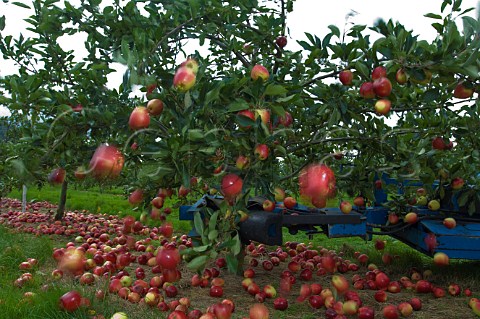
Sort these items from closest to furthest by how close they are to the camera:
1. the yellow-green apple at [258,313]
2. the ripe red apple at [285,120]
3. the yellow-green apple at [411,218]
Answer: the ripe red apple at [285,120], the yellow-green apple at [258,313], the yellow-green apple at [411,218]

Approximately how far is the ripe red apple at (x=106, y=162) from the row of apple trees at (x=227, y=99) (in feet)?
0.37

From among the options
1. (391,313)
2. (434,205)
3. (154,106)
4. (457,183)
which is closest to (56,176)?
(154,106)

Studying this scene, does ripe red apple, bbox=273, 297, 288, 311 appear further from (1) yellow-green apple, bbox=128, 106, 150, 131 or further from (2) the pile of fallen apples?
(1) yellow-green apple, bbox=128, 106, 150, 131

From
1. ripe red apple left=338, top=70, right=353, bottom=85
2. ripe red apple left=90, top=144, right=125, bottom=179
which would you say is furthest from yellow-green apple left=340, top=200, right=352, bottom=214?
ripe red apple left=90, top=144, right=125, bottom=179

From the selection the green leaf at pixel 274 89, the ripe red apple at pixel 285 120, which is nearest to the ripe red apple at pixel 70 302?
the ripe red apple at pixel 285 120

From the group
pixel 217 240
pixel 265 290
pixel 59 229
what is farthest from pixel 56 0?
pixel 59 229

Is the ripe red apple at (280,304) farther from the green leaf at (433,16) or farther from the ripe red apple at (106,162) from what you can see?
the green leaf at (433,16)

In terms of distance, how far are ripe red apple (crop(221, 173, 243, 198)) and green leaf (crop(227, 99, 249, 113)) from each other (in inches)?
14.5

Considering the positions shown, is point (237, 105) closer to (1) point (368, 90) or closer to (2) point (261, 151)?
(2) point (261, 151)

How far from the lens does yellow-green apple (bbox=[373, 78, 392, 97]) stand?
6.51 feet

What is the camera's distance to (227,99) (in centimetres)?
200

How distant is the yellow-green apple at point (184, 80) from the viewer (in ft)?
5.95

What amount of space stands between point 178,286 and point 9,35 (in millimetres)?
2412

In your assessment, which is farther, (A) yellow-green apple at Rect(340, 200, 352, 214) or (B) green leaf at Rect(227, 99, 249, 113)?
(A) yellow-green apple at Rect(340, 200, 352, 214)
